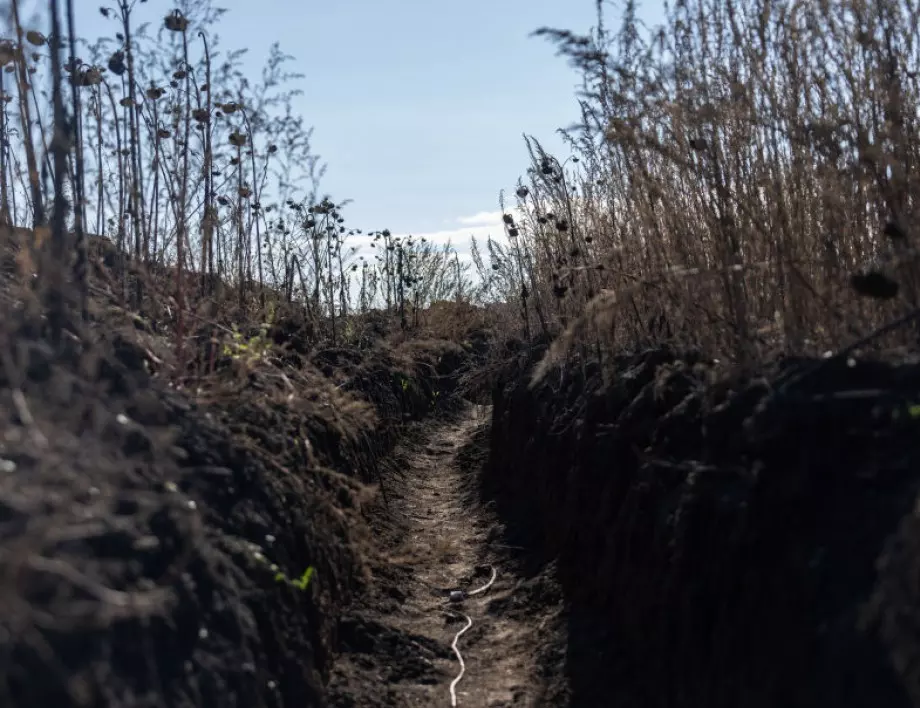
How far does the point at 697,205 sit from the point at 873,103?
977mm

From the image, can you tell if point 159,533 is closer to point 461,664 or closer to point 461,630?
point 461,664

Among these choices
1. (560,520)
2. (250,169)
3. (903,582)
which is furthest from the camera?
(250,169)

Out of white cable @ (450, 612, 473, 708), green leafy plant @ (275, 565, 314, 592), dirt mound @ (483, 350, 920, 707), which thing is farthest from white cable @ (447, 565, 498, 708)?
green leafy plant @ (275, 565, 314, 592)

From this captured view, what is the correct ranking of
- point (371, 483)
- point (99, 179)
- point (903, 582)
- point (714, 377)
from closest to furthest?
point (903, 582) → point (714, 377) → point (99, 179) → point (371, 483)

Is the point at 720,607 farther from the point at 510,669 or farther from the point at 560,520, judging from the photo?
the point at 560,520

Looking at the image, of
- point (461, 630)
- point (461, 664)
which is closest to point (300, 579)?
point (461, 664)

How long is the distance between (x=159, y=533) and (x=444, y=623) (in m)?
2.22

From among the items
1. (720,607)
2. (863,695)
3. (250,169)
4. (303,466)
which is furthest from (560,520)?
(250,169)

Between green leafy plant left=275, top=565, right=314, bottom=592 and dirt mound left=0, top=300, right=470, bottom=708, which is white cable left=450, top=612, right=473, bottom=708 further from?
green leafy plant left=275, top=565, right=314, bottom=592

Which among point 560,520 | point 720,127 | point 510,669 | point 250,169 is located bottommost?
point 510,669

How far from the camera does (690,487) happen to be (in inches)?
112

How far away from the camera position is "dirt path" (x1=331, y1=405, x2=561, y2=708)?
11.6 feet

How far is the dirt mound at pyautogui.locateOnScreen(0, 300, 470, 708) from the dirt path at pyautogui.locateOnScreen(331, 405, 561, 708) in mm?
197

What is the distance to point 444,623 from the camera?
4320mm
